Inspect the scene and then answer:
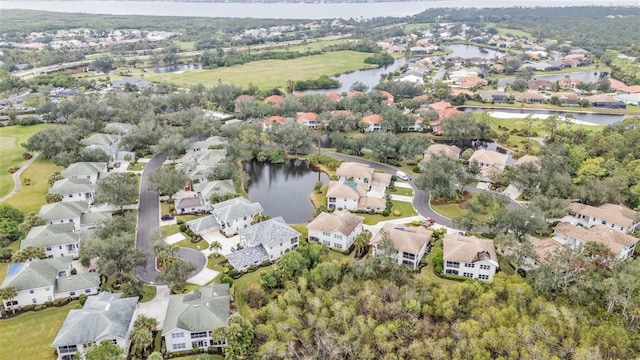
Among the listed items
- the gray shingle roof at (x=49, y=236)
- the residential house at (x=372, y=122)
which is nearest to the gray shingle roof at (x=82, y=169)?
the gray shingle roof at (x=49, y=236)

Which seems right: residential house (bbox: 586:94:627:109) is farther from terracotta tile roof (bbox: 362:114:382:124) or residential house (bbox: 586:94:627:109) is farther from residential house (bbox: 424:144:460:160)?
terracotta tile roof (bbox: 362:114:382:124)

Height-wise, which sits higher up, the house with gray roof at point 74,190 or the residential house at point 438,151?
the house with gray roof at point 74,190

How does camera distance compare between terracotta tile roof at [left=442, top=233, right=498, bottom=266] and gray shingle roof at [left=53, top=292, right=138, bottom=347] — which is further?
terracotta tile roof at [left=442, top=233, right=498, bottom=266]

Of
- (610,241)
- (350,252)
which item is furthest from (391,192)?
(610,241)

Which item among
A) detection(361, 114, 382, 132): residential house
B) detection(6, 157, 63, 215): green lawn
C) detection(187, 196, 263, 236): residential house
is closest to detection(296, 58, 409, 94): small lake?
detection(361, 114, 382, 132): residential house

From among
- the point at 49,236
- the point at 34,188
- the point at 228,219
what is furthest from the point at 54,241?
the point at 34,188

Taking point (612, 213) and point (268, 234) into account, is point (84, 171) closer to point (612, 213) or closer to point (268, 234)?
point (268, 234)

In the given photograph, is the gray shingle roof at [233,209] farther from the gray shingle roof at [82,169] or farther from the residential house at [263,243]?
the gray shingle roof at [82,169]
